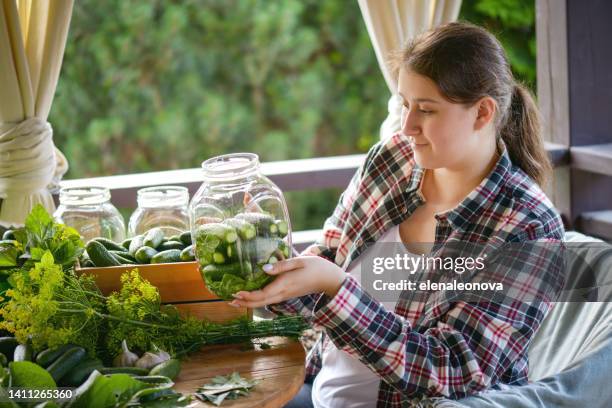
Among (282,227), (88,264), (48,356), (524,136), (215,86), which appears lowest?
(48,356)

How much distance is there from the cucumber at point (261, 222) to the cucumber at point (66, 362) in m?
0.41

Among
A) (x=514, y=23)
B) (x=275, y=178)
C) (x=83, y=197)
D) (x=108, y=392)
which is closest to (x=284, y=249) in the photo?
(x=108, y=392)

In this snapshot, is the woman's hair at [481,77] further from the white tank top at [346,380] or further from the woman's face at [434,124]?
the white tank top at [346,380]

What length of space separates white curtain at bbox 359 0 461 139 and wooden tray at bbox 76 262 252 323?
1362 millimetres

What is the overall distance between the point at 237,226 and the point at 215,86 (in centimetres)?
480

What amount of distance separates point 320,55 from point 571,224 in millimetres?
3374

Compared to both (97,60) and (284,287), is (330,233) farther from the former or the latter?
(97,60)

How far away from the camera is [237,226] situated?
1686mm

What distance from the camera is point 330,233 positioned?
7.61 ft

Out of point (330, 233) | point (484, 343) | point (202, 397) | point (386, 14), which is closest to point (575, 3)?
Answer: point (386, 14)

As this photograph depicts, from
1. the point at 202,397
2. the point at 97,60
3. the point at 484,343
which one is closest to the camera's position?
the point at 202,397

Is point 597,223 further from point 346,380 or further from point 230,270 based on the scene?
point 230,270

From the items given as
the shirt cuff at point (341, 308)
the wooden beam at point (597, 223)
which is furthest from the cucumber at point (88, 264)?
the wooden beam at point (597, 223)

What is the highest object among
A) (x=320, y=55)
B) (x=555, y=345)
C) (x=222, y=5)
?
(x=222, y=5)
